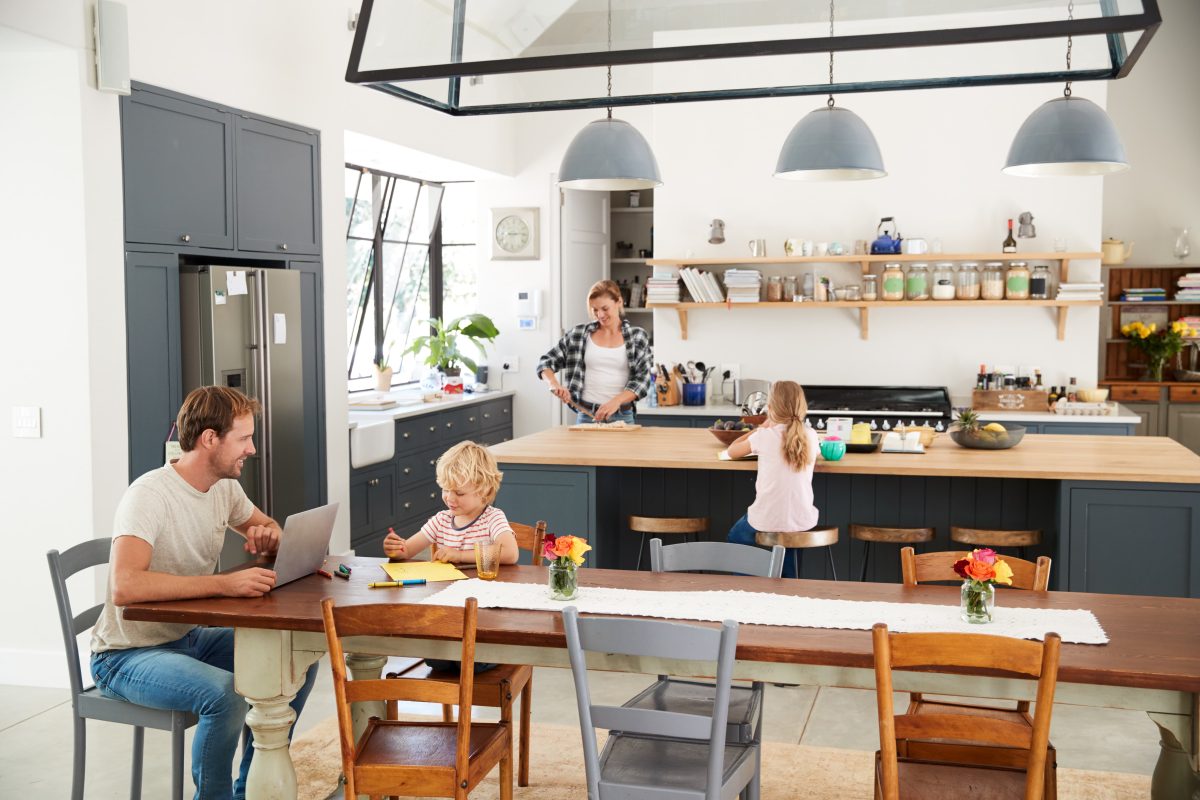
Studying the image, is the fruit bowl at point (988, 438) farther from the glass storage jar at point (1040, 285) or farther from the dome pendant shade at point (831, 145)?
the glass storage jar at point (1040, 285)

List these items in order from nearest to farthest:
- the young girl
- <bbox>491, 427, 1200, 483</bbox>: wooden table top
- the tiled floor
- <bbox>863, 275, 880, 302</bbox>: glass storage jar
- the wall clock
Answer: the tiled floor, the young girl, <bbox>491, 427, 1200, 483</bbox>: wooden table top, <bbox>863, 275, 880, 302</bbox>: glass storage jar, the wall clock

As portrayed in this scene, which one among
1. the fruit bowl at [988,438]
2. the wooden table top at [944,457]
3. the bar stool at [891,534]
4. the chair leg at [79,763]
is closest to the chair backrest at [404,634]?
the chair leg at [79,763]

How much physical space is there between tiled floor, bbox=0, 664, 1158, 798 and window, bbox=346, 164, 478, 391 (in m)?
3.85

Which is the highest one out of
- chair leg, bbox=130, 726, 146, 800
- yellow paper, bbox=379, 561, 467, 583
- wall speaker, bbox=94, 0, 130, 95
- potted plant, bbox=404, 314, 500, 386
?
wall speaker, bbox=94, 0, 130, 95

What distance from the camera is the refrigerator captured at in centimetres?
493

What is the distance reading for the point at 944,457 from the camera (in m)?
4.70

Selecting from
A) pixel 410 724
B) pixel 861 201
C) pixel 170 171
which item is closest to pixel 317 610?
pixel 410 724

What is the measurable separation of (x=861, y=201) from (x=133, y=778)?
5568mm

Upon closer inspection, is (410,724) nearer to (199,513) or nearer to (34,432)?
(199,513)

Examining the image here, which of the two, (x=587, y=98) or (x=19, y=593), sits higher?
(x=587, y=98)

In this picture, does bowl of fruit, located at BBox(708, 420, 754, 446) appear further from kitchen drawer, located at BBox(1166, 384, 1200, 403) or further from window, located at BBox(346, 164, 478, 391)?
kitchen drawer, located at BBox(1166, 384, 1200, 403)

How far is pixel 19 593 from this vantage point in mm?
4590

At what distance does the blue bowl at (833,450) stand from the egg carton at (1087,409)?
2637 mm

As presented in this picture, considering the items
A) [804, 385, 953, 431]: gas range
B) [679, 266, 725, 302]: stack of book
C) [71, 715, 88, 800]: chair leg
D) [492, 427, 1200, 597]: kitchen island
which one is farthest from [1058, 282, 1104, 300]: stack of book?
[71, 715, 88, 800]: chair leg
